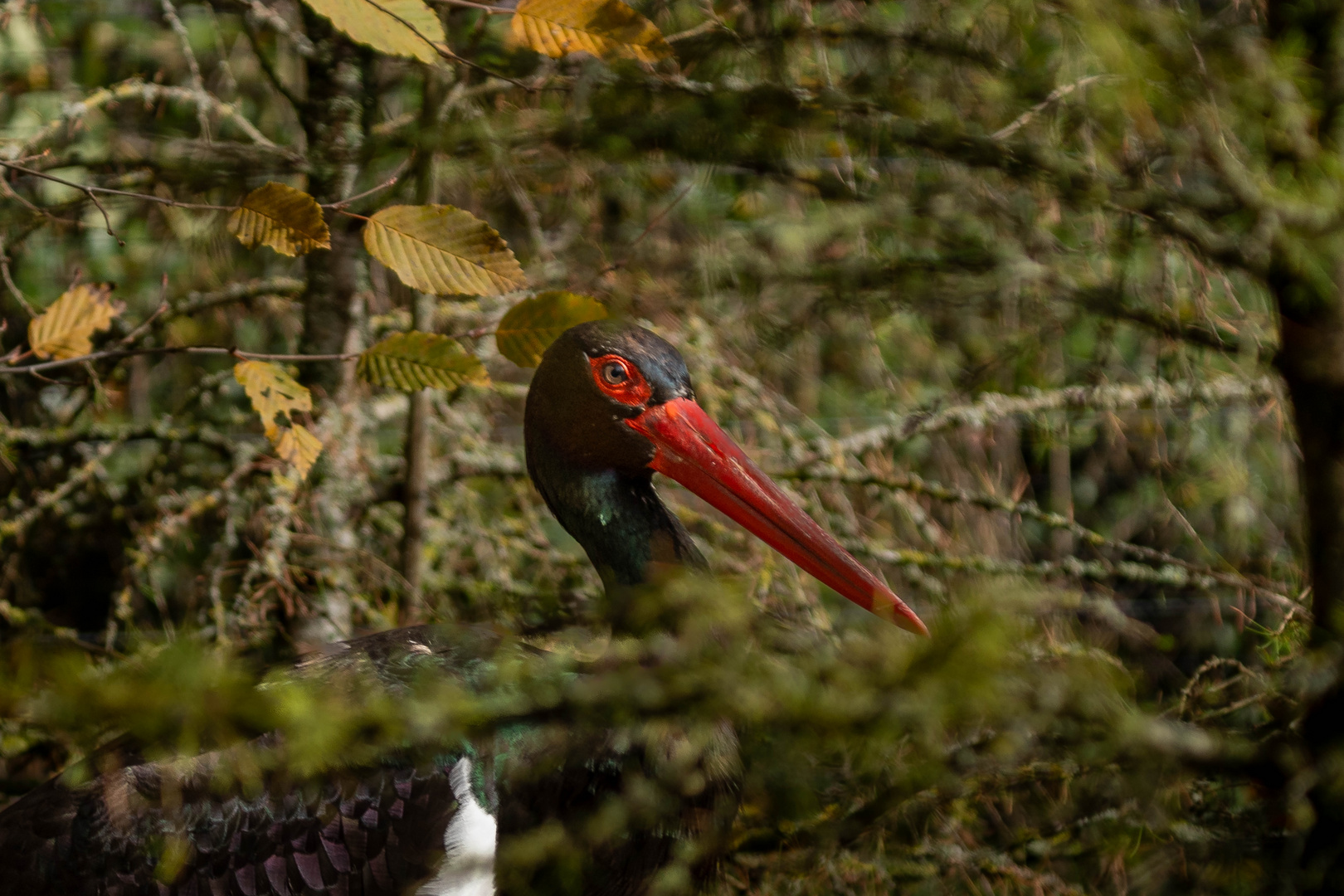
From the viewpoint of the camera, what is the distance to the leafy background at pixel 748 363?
0.61 meters

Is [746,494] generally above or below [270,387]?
below

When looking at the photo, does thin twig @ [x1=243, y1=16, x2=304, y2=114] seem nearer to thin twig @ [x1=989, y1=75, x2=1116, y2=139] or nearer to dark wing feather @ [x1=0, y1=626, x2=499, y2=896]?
dark wing feather @ [x1=0, y1=626, x2=499, y2=896]

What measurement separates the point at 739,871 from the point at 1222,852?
2.53 ft

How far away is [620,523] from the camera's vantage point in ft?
5.43

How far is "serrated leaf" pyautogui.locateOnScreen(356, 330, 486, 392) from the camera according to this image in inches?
52.8

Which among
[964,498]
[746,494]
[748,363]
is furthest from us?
[748,363]

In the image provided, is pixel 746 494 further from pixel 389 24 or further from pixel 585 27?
pixel 389 24

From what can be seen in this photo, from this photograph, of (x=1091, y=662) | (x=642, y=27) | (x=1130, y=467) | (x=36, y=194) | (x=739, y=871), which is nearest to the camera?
(x=1091, y=662)

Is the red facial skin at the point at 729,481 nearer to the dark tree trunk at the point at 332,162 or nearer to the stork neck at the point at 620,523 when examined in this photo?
the stork neck at the point at 620,523

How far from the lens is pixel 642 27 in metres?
1.17

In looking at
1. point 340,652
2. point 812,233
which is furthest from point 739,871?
point 812,233

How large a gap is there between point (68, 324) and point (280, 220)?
1.41 ft

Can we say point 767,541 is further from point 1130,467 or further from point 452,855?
point 1130,467

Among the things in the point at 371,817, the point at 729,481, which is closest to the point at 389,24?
the point at 729,481
